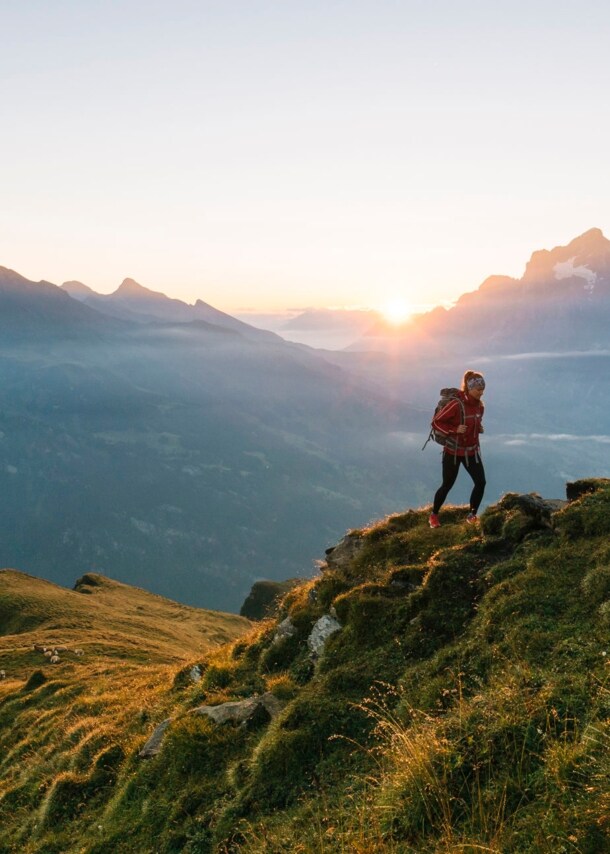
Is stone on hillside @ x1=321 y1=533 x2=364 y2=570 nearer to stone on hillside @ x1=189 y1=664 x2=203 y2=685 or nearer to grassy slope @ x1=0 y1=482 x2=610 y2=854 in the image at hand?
grassy slope @ x1=0 y1=482 x2=610 y2=854

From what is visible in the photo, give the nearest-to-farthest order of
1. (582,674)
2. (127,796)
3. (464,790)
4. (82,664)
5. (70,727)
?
(464,790)
(582,674)
(127,796)
(70,727)
(82,664)

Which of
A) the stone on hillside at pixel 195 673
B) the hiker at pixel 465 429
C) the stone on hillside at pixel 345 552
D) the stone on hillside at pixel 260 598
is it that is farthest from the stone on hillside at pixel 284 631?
the stone on hillside at pixel 260 598

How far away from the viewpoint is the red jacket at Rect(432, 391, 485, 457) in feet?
58.3

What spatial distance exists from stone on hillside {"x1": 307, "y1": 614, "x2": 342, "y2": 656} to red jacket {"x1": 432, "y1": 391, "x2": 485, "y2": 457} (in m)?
6.82

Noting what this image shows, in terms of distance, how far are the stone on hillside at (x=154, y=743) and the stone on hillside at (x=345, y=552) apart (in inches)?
289

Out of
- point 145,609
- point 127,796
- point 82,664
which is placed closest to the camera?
point 127,796

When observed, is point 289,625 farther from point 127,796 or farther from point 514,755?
point 514,755

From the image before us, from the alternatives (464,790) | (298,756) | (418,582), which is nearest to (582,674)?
(464,790)

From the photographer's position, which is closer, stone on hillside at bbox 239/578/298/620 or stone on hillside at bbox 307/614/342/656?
stone on hillside at bbox 307/614/342/656

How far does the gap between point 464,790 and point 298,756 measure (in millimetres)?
4172

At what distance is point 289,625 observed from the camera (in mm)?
16391

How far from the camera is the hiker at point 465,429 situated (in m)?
17.8

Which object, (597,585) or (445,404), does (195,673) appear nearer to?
(445,404)

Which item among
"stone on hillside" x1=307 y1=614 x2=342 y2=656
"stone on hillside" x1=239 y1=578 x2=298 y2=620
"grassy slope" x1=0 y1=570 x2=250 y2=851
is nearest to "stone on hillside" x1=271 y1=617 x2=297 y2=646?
"stone on hillside" x1=307 y1=614 x2=342 y2=656
